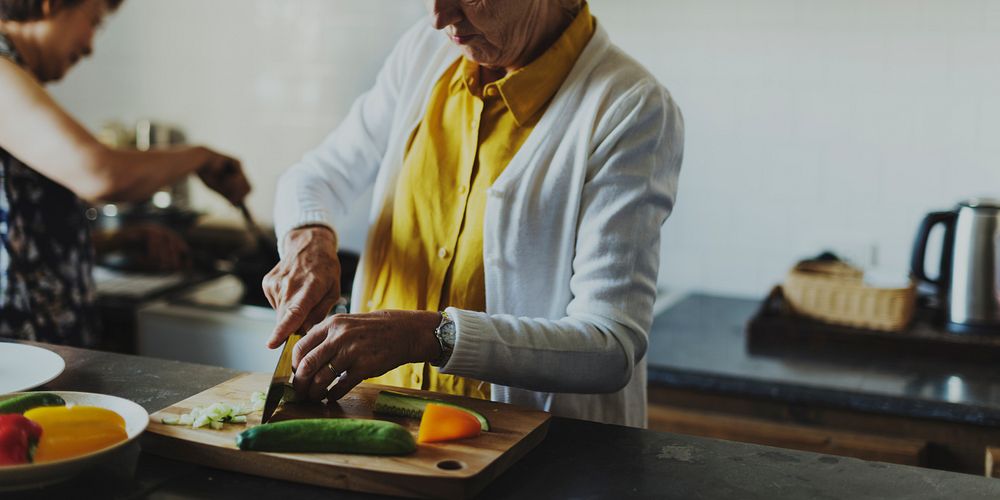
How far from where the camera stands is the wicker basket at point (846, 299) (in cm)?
237

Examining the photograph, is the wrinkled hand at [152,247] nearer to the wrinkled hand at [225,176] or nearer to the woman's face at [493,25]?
the wrinkled hand at [225,176]

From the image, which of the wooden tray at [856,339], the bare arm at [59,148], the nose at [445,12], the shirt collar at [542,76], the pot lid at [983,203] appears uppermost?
the nose at [445,12]

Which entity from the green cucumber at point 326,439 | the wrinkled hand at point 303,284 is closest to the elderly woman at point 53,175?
the wrinkled hand at point 303,284

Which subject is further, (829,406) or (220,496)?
(829,406)

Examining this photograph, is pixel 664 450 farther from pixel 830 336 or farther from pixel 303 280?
pixel 830 336

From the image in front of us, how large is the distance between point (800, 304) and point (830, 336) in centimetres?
11

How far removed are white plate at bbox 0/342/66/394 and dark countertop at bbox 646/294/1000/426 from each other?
122 centimetres

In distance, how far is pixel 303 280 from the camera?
157 centimetres

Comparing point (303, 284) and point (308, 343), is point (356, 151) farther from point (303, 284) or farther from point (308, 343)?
point (308, 343)

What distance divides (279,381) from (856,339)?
1489 mm

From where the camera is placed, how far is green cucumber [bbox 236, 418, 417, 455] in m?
1.22

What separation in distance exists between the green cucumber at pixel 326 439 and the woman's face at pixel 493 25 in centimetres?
65

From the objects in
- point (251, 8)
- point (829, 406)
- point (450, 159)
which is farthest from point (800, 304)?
point (251, 8)

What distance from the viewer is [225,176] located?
2355 millimetres
